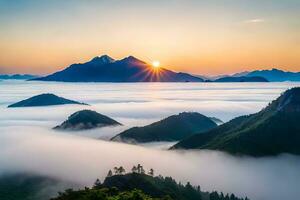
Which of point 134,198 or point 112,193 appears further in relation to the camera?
point 112,193

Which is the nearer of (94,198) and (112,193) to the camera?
(94,198)

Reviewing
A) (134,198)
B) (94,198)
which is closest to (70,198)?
(94,198)

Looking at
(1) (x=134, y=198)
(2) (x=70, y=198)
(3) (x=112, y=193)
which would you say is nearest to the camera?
(1) (x=134, y=198)

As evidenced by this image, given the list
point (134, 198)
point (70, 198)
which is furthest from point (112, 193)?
point (134, 198)

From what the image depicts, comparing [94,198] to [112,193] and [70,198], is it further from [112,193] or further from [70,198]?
[112,193]

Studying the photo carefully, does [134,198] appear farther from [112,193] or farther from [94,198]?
[112,193]

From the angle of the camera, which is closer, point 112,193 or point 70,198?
point 70,198

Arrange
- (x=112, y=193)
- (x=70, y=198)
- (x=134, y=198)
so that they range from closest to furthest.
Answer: (x=134, y=198) → (x=70, y=198) → (x=112, y=193)
